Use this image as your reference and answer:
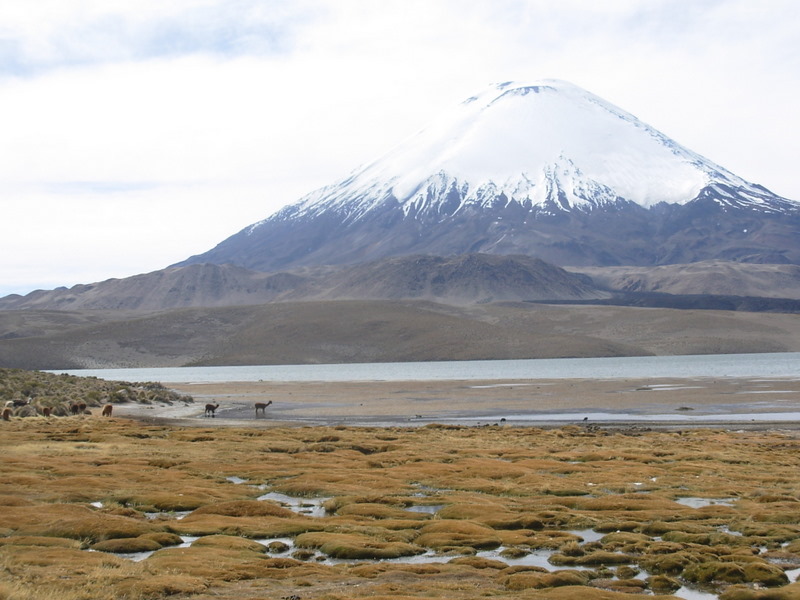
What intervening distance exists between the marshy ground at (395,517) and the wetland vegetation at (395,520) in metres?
0.06

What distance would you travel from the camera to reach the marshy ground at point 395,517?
1670cm

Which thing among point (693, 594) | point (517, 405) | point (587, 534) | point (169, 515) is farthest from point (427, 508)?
point (517, 405)

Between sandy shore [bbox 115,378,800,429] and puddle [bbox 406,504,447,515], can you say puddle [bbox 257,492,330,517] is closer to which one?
puddle [bbox 406,504,447,515]

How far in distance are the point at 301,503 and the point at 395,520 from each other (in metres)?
4.37

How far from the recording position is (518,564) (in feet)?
61.3

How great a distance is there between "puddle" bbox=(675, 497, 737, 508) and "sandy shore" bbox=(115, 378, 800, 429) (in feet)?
85.0

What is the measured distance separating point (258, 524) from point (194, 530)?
1559 mm

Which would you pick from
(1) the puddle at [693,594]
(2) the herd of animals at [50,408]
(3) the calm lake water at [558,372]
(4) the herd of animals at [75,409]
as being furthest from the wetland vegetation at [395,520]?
(3) the calm lake water at [558,372]

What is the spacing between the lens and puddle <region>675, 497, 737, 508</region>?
84.1ft

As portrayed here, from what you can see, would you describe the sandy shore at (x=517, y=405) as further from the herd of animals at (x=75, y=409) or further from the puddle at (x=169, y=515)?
the puddle at (x=169, y=515)

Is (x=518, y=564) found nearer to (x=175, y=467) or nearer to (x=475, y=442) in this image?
(x=175, y=467)

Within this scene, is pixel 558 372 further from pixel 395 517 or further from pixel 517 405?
pixel 395 517

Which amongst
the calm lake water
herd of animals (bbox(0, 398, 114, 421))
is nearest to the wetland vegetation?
herd of animals (bbox(0, 398, 114, 421))

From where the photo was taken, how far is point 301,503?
86.6 ft
